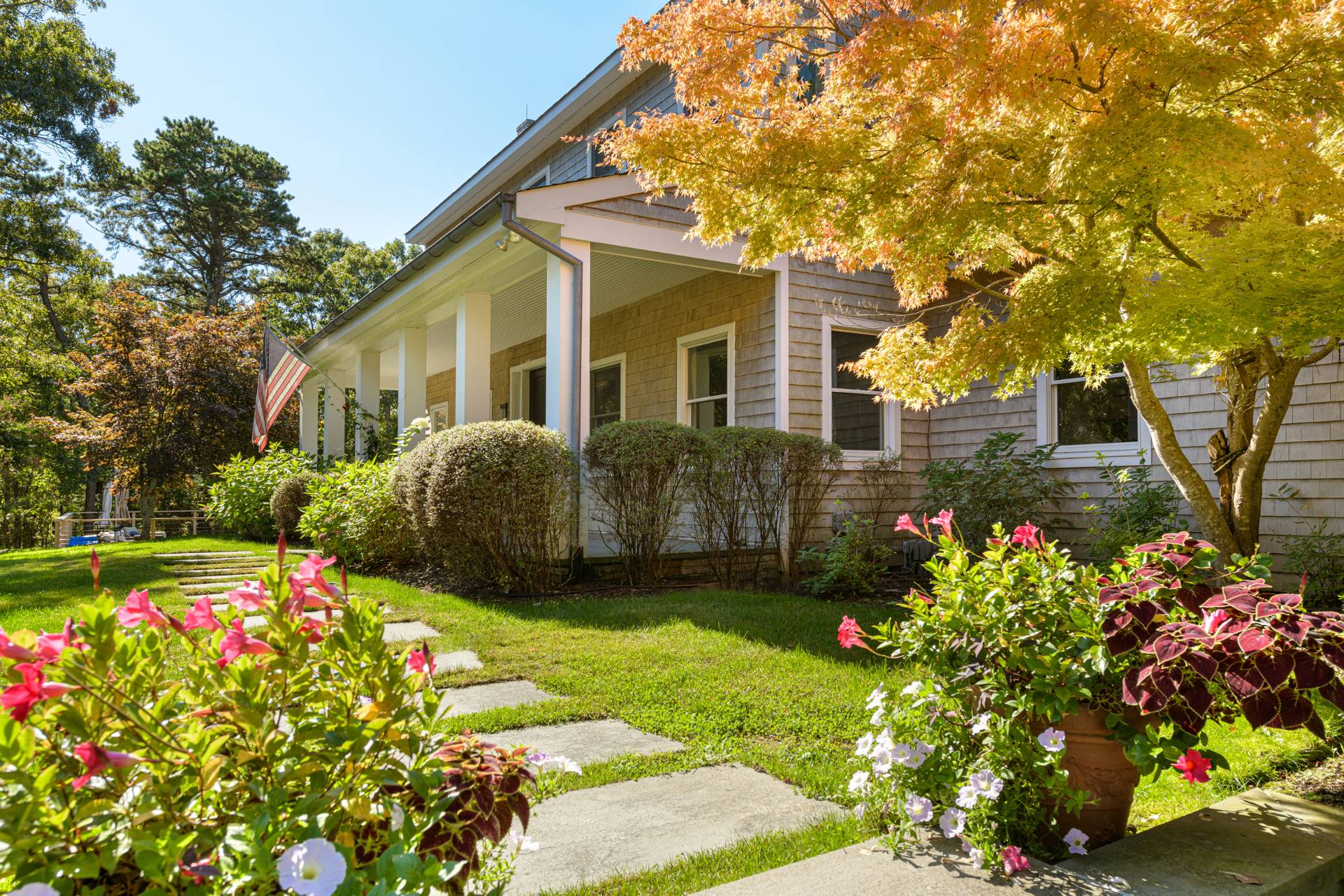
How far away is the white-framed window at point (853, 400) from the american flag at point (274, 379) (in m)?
6.23

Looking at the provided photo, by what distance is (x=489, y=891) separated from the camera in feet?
4.30

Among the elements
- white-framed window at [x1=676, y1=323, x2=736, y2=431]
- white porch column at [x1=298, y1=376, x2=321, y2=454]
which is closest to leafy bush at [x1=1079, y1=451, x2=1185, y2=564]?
white-framed window at [x1=676, y1=323, x2=736, y2=431]

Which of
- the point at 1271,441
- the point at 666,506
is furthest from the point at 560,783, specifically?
the point at 1271,441

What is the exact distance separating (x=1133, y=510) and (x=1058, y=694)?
566 cm

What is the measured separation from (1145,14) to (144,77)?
24668 mm

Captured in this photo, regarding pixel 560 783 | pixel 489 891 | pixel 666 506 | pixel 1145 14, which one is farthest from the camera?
pixel 666 506

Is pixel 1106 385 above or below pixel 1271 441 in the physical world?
above

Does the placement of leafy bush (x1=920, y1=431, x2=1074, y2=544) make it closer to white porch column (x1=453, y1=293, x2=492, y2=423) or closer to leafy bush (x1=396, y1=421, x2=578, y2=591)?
leafy bush (x1=396, y1=421, x2=578, y2=591)

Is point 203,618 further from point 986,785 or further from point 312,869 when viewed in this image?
point 986,785

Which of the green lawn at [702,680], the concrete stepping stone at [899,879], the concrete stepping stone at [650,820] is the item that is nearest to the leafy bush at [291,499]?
the green lawn at [702,680]

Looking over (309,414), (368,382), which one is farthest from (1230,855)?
(309,414)

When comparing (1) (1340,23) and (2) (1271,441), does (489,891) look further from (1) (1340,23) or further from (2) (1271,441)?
(2) (1271,441)

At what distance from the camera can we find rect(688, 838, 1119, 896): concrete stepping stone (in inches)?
67.5

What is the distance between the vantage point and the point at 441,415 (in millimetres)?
16594
